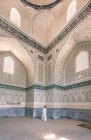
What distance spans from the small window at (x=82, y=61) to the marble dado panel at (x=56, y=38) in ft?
5.58

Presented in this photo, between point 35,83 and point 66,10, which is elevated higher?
point 66,10

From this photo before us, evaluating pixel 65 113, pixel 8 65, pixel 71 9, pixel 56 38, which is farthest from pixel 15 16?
pixel 65 113

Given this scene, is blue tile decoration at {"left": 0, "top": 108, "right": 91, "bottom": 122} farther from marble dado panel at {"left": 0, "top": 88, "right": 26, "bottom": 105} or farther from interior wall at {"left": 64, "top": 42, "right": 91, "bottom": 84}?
interior wall at {"left": 64, "top": 42, "right": 91, "bottom": 84}

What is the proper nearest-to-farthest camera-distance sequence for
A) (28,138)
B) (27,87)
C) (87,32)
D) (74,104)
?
1. (28,138)
2. (87,32)
3. (74,104)
4. (27,87)

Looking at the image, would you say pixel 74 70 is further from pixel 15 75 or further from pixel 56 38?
pixel 15 75

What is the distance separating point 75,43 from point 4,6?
18.2 feet

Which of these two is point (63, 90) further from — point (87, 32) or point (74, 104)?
point (87, 32)

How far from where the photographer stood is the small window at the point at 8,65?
34.1 feet

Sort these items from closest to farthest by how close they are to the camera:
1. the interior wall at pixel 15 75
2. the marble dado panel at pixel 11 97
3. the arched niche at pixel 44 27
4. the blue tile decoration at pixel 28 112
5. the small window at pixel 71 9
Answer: the small window at pixel 71 9 → the marble dado panel at pixel 11 97 → the blue tile decoration at pixel 28 112 → the interior wall at pixel 15 75 → the arched niche at pixel 44 27

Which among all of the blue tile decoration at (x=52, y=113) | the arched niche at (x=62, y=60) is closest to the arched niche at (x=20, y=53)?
the arched niche at (x=62, y=60)

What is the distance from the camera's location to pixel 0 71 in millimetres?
9969

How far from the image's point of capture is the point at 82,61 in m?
8.92

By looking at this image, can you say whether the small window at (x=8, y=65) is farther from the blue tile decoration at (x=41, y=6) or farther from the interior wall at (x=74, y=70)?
the blue tile decoration at (x=41, y=6)

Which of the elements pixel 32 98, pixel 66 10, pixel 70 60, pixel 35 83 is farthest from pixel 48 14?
pixel 32 98
